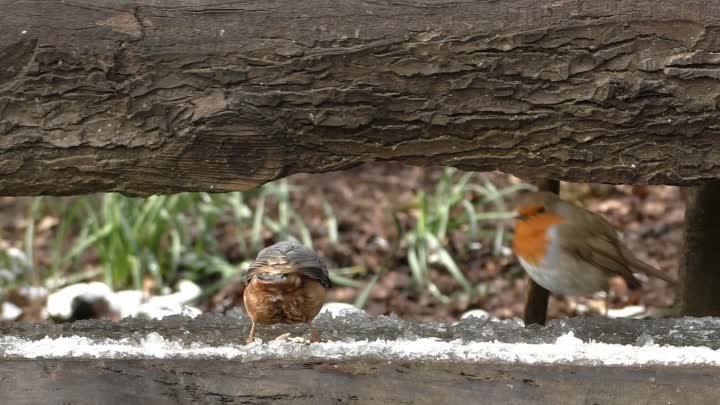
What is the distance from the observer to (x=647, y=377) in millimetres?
2260

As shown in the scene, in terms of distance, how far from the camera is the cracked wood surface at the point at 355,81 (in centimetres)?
242

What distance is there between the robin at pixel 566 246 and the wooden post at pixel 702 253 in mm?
558

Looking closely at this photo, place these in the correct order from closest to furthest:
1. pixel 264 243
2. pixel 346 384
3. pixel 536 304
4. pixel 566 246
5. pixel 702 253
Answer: pixel 346 384, pixel 566 246, pixel 536 304, pixel 702 253, pixel 264 243

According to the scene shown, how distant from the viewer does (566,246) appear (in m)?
3.10

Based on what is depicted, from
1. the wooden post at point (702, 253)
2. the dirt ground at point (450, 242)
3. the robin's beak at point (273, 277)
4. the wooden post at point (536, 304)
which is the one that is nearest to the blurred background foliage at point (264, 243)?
the dirt ground at point (450, 242)

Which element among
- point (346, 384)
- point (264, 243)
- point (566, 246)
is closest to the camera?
point (346, 384)

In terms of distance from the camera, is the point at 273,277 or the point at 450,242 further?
the point at 450,242

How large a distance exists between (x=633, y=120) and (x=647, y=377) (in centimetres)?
59

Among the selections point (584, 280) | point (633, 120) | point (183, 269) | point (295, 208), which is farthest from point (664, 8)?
point (295, 208)

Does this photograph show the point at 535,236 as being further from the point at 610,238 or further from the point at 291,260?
the point at 291,260

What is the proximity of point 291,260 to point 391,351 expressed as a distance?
31 cm

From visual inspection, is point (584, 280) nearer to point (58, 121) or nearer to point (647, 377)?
point (647, 377)

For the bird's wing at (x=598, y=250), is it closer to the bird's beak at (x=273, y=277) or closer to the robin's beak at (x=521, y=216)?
the robin's beak at (x=521, y=216)

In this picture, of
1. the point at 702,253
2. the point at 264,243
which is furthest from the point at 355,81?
the point at 264,243
